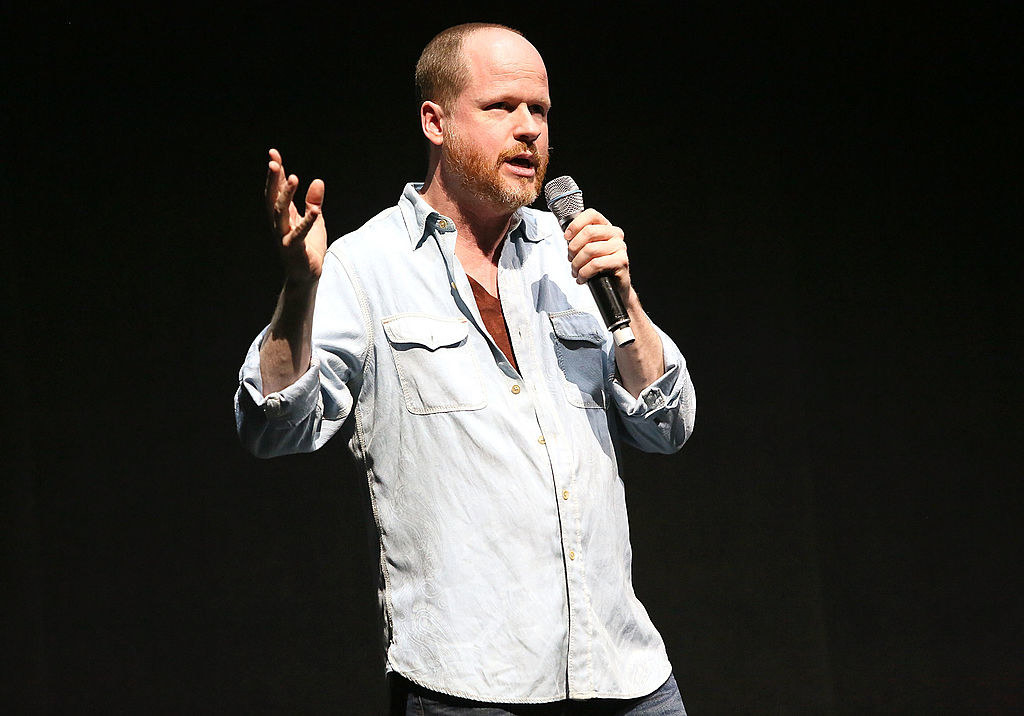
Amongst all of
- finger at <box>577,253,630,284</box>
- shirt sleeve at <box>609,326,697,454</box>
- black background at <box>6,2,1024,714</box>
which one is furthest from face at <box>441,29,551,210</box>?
black background at <box>6,2,1024,714</box>

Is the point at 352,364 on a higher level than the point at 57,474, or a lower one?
higher

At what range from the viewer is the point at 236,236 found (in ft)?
9.39

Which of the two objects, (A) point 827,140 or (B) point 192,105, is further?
(A) point 827,140

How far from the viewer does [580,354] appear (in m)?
1.76

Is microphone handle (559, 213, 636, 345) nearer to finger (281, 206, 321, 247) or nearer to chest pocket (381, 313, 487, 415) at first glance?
chest pocket (381, 313, 487, 415)

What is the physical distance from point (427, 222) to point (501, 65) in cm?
27

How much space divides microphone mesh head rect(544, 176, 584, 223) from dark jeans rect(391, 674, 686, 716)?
28.3 inches

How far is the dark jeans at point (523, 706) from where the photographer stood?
1.51 m

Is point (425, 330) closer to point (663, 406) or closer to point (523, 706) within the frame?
point (663, 406)

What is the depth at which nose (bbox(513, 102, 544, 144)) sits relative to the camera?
1764mm

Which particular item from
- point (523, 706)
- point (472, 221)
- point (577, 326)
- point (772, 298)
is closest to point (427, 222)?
point (472, 221)

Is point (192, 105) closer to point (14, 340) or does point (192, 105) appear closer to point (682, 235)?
point (14, 340)

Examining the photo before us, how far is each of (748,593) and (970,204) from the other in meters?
1.25

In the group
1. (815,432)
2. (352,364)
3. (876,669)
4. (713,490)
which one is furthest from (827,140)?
(352,364)
